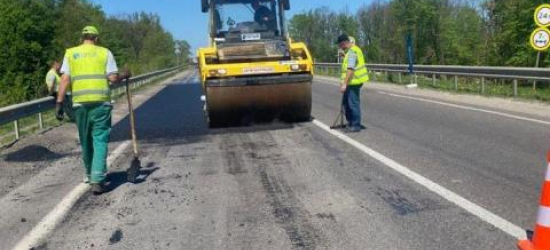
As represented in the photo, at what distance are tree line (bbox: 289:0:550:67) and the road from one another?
110ft

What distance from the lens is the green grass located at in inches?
671

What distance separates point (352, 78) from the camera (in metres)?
10.6

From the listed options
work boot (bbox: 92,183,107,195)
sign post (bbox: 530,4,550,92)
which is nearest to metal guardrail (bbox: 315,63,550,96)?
sign post (bbox: 530,4,550,92)

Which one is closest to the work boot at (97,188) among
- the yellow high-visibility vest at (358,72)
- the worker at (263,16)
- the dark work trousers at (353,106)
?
the dark work trousers at (353,106)

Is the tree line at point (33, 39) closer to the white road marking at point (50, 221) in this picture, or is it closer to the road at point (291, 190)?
the road at point (291, 190)

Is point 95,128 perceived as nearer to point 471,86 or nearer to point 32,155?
point 32,155

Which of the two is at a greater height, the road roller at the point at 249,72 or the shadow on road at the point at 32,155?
the road roller at the point at 249,72

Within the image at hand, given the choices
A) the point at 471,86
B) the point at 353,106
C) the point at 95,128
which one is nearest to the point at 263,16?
the point at 353,106

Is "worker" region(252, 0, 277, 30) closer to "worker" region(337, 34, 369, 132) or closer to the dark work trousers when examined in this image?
"worker" region(337, 34, 369, 132)

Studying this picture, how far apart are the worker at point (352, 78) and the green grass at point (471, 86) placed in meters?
7.11

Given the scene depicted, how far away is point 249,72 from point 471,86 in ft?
40.3

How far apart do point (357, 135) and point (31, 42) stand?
5883cm

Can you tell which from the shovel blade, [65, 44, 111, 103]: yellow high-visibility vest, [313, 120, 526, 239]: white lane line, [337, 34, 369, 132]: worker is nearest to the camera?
[313, 120, 526, 239]: white lane line

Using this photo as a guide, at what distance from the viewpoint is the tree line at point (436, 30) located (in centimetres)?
4584
